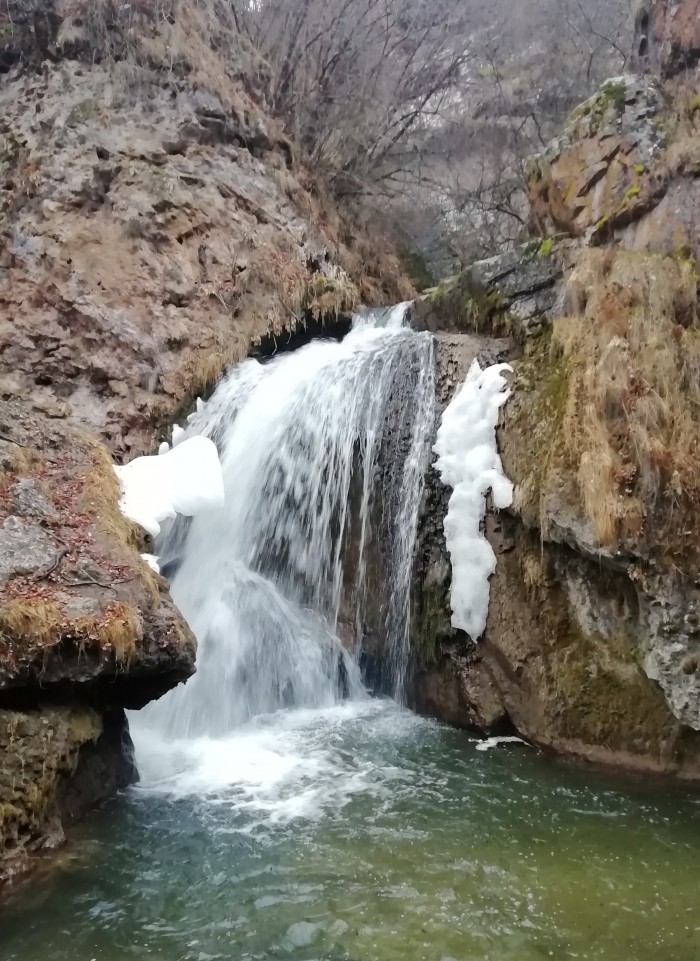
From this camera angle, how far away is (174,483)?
710 cm

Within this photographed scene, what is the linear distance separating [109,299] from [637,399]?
736 cm

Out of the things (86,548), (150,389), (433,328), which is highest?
(433,328)

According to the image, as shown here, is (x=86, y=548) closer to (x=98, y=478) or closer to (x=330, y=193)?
(x=98, y=478)

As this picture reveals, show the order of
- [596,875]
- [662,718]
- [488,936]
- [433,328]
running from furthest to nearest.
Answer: [433,328] < [662,718] < [596,875] < [488,936]

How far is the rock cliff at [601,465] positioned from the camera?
16.7 ft

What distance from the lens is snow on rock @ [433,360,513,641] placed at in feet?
20.7

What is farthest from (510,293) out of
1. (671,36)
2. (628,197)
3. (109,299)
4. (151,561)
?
(109,299)

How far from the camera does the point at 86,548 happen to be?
17.5 ft

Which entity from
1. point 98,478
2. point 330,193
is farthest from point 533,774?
point 330,193

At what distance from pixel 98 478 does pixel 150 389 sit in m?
3.50

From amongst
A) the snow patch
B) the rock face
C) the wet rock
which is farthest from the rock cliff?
the wet rock

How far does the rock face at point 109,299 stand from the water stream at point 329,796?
69 centimetres

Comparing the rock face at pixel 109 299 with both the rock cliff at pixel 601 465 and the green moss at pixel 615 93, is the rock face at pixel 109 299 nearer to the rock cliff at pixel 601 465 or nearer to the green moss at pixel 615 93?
the rock cliff at pixel 601 465

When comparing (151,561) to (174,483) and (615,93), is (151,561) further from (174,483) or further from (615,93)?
(615,93)
